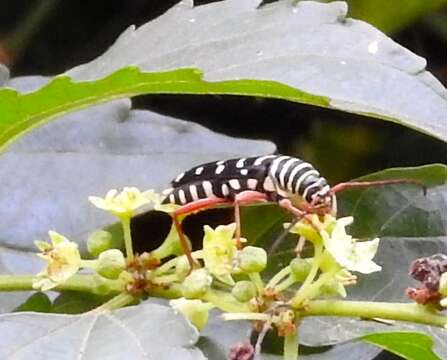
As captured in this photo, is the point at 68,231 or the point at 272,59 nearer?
the point at 272,59

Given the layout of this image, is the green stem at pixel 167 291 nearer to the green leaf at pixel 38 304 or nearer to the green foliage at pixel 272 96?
the green foliage at pixel 272 96

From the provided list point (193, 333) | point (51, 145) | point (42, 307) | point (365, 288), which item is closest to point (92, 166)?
point (51, 145)

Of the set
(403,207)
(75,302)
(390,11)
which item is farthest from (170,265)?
(390,11)

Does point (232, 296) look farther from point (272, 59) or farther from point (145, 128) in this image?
point (145, 128)

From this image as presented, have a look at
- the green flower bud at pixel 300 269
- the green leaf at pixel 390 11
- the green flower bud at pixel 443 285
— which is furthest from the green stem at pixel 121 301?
the green leaf at pixel 390 11

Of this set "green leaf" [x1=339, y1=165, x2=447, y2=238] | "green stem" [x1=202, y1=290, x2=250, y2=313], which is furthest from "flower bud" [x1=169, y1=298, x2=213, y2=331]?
"green leaf" [x1=339, y1=165, x2=447, y2=238]

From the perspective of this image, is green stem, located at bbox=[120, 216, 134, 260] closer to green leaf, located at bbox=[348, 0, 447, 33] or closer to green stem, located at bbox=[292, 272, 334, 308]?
green stem, located at bbox=[292, 272, 334, 308]

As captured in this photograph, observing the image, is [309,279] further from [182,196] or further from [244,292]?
[182,196]
